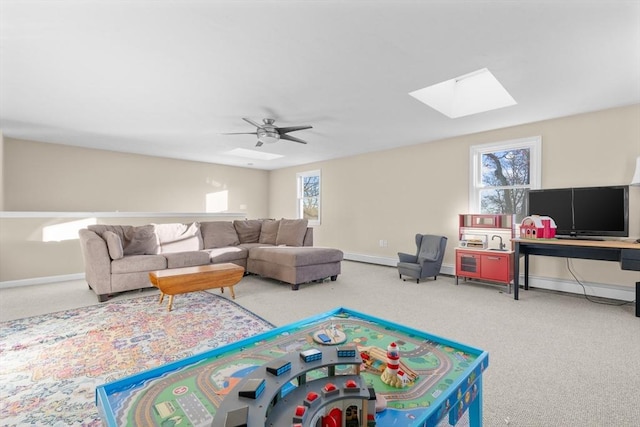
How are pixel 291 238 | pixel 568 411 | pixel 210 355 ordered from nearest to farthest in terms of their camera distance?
pixel 210 355 → pixel 568 411 → pixel 291 238

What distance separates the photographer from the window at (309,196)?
7.57m

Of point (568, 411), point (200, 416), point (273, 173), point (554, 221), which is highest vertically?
point (273, 173)

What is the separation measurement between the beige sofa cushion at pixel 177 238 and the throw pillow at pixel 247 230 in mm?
797

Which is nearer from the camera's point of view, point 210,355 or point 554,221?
point 210,355

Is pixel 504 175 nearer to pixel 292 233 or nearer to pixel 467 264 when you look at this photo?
pixel 467 264

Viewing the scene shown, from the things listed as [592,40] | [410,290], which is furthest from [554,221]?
[592,40]

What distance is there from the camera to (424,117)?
402cm

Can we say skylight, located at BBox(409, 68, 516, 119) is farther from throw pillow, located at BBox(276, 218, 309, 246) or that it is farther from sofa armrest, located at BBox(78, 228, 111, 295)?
sofa armrest, located at BBox(78, 228, 111, 295)

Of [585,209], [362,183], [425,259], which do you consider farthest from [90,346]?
[585,209]

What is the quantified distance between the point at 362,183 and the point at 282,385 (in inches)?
225

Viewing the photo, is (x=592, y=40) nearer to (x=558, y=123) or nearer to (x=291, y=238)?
(x=558, y=123)

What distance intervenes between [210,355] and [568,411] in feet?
6.25

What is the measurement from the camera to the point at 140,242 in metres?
4.38

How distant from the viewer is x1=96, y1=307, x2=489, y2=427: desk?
980 mm
